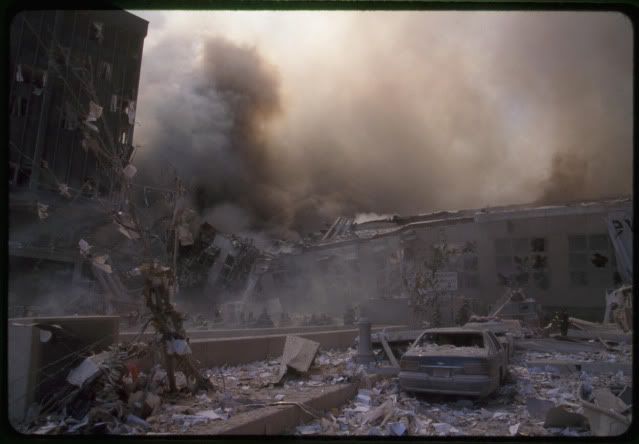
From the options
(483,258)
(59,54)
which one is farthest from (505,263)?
(59,54)

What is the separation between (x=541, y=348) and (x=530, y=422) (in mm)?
6571

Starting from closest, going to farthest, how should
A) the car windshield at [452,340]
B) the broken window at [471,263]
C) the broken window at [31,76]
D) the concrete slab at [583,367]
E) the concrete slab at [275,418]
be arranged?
the concrete slab at [275,418], the car windshield at [452,340], the concrete slab at [583,367], the broken window at [31,76], the broken window at [471,263]

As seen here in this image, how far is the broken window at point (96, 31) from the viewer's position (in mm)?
18969

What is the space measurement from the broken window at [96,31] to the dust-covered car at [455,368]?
17540 mm

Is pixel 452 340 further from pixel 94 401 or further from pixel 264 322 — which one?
pixel 264 322

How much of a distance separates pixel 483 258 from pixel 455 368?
16.1 m

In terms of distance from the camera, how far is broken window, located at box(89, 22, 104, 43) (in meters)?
19.0

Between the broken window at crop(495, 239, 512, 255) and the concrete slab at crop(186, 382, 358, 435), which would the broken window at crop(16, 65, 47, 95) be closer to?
the concrete slab at crop(186, 382, 358, 435)

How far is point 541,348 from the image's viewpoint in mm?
11938

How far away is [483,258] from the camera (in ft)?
72.1

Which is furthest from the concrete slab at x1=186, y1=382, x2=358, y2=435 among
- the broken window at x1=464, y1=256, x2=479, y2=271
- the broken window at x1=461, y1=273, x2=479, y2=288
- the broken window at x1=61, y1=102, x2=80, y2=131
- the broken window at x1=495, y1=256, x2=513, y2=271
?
the broken window at x1=495, y1=256, x2=513, y2=271

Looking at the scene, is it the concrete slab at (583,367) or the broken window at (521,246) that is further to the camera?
the broken window at (521,246)

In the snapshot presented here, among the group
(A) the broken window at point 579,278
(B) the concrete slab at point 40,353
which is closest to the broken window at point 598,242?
(A) the broken window at point 579,278

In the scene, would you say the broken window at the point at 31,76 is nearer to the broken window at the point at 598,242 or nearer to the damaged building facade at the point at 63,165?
the damaged building facade at the point at 63,165
